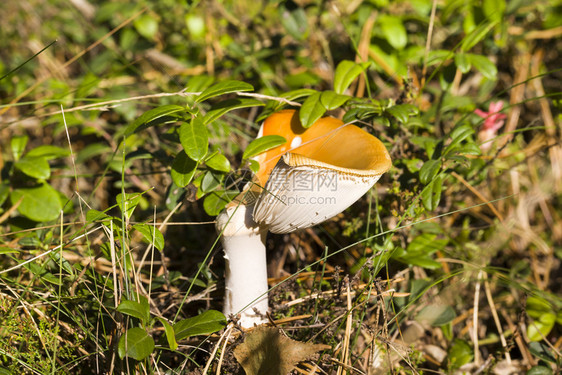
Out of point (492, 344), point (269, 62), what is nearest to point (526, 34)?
point (269, 62)

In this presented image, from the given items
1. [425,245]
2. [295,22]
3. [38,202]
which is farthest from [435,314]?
[38,202]

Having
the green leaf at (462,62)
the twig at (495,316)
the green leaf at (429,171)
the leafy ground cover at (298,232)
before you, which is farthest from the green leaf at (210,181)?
the twig at (495,316)

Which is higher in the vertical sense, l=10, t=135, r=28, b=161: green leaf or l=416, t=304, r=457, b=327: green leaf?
l=10, t=135, r=28, b=161: green leaf

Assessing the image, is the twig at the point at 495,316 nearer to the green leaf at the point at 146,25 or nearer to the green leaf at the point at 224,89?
the green leaf at the point at 224,89

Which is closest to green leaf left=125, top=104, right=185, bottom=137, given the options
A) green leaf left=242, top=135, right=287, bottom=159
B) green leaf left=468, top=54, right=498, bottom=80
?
green leaf left=242, top=135, right=287, bottom=159

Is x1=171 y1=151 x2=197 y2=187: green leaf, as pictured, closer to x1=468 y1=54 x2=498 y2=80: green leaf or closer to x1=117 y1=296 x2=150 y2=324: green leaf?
x1=117 y1=296 x2=150 y2=324: green leaf
